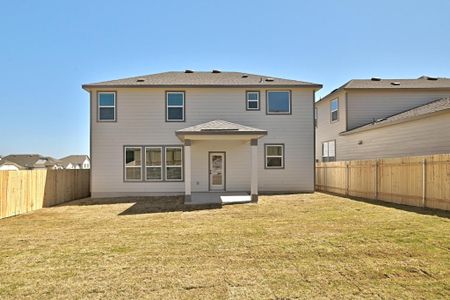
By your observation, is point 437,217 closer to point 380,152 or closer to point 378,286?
point 378,286

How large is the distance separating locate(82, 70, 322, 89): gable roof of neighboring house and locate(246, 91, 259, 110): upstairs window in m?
0.45

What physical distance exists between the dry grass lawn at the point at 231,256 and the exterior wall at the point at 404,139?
4.85 meters

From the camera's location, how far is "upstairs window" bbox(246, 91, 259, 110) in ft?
56.7

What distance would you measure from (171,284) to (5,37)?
16630 millimetres

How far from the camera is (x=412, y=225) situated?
8.16m

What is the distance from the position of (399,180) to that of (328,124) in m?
11.3

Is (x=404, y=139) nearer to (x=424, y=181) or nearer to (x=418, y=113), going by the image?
(x=418, y=113)

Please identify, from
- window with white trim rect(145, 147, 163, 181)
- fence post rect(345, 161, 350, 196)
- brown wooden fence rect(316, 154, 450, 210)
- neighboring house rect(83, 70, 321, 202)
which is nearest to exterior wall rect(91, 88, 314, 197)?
neighboring house rect(83, 70, 321, 202)

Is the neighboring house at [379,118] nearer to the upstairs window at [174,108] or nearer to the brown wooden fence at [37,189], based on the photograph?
the upstairs window at [174,108]

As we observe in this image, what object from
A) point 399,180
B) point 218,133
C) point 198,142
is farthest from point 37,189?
point 399,180

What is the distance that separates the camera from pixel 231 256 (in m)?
5.95

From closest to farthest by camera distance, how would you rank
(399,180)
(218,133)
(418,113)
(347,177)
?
1. (399,180)
2. (218,133)
3. (418,113)
4. (347,177)

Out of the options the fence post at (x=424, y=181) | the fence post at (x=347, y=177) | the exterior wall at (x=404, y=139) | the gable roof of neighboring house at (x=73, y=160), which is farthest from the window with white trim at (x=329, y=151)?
the gable roof of neighboring house at (x=73, y=160)

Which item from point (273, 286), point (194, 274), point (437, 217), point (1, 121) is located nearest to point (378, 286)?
point (273, 286)
